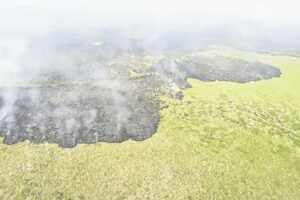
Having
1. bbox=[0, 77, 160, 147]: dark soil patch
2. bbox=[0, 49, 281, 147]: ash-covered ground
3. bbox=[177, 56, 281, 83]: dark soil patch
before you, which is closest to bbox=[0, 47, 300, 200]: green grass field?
bbox=[0, 77, 160, 147]: dark soil patch

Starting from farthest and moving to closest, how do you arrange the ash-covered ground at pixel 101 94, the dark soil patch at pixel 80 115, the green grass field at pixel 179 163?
1. the ash-covered ground at pixel 101 94
2. the dark soil patch at pixel 80 115
3. the green grass field at pixel 179 163

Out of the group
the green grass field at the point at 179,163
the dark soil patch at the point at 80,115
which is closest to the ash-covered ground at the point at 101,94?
the dark soil patch at the point at 80,115

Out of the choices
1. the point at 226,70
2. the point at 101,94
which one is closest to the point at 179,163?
the point at 101,94

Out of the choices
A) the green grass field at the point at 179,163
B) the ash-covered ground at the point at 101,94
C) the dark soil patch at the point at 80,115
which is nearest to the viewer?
the green grass field at the point at 179,163

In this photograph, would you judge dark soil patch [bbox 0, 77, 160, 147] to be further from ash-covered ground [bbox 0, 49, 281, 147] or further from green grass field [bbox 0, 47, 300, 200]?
green grass field [bbox 0, 47, 300, 200]

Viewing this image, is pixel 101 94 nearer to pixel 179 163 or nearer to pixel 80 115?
pixel 80 115

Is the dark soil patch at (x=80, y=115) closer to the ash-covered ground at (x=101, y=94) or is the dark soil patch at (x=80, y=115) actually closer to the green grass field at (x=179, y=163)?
the ash-covered ground at (x=101, y=94)

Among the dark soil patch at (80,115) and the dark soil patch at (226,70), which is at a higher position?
the dark soil patch at (80,115)
